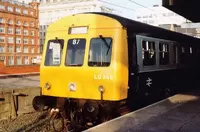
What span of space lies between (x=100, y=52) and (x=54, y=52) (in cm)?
162

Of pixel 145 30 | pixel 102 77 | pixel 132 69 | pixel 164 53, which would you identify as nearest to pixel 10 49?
pixel 164 53

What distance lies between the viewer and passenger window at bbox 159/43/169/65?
1078cm

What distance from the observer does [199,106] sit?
958 cm

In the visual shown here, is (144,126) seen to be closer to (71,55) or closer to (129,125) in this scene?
(129,125)

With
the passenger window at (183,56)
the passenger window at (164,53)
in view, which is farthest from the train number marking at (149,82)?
the passenger window at (183,56)

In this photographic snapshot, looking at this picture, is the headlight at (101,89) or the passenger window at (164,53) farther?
the passenger window at (164,53)

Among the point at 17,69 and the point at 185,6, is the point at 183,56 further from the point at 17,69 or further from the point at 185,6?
the point at 17,69

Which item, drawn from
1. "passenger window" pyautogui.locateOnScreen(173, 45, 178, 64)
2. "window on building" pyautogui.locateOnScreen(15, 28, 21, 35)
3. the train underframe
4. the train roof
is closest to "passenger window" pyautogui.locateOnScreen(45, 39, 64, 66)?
the train underframe

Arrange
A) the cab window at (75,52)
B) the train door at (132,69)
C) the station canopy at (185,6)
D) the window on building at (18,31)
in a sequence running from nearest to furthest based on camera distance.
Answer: the train door at (132,69) < the cab window at (75,52) < the station canopy at (185,6) < the window on building at (18,31)

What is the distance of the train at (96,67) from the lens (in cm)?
834

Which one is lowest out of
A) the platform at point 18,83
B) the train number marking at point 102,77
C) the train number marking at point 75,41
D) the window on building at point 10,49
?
the platform at point 18,83

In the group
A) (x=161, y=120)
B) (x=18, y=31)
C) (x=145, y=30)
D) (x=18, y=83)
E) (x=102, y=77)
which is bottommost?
(x=161, y=120)

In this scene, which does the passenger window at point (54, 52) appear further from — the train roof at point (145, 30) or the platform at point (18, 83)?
the platform at point (18, 83)

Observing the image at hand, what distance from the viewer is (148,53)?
9.77 meters
